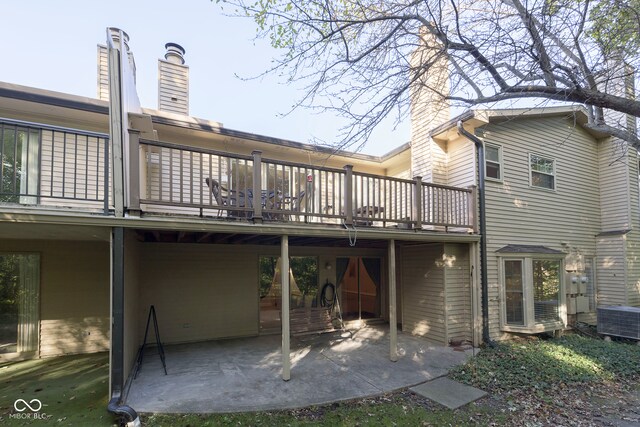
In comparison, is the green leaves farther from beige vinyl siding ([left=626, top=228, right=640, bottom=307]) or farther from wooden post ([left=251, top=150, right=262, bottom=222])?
wooden post ([left=251, top=150, right=262, bottom=222])

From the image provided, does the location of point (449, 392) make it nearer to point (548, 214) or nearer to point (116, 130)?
point (116, 130)

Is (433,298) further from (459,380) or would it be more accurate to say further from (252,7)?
(252,7)

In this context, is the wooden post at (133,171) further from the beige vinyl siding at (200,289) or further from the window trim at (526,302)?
the window trim at (526,302)

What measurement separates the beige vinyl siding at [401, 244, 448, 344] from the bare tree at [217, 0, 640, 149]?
3.53 m

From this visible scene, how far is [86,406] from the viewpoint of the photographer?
4.37m

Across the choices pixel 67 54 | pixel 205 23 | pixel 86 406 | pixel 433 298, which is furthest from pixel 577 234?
pixel 67 54

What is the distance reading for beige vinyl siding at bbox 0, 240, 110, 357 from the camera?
255 inches

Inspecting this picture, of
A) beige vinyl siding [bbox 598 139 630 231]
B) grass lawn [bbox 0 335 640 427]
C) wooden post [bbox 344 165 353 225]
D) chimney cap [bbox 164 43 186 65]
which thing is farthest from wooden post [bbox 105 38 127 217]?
beige vinyl siding [bbox 598 139 630 231]

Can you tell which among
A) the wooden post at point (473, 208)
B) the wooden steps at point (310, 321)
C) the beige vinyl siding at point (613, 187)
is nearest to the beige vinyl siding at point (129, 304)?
the wooden steps at point (310, 321)

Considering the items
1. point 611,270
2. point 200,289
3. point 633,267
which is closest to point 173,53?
point 200,289

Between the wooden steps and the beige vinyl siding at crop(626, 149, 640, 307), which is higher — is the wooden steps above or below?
below

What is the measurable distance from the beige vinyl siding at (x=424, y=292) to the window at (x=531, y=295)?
154cm

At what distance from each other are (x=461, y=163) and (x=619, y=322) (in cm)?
530

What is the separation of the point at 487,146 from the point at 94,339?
30.9ft
